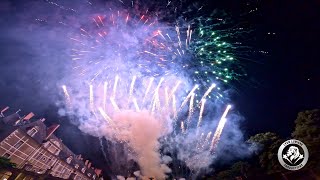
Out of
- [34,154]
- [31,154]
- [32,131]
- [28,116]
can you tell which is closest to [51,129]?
[28,116]

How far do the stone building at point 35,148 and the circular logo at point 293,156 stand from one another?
23.6 meters

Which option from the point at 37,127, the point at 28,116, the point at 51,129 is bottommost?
the point at 51,129

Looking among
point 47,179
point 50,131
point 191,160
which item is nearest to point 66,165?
point 50,131

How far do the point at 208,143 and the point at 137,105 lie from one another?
921 centimetres

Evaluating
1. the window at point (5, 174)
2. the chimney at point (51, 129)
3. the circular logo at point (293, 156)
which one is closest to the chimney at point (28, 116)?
the chimney at point (51, 129)

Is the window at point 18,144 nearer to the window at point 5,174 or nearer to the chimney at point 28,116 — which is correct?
the chimney at point 28,116

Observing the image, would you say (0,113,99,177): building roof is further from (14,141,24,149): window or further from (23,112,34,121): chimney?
(14,141,24,149): window

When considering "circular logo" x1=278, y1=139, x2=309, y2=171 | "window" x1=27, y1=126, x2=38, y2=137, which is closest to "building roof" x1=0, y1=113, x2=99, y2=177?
"window" x1=27, y1=126, x2=38, y2=137

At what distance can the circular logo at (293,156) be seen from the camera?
18.2 m

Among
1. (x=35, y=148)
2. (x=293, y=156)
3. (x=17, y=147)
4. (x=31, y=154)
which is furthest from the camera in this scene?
(x=35, y=148)

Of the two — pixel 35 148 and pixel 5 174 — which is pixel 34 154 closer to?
pixel 35 148

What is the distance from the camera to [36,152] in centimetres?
4153

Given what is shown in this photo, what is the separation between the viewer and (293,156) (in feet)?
61.0

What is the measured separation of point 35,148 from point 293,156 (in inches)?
1460
